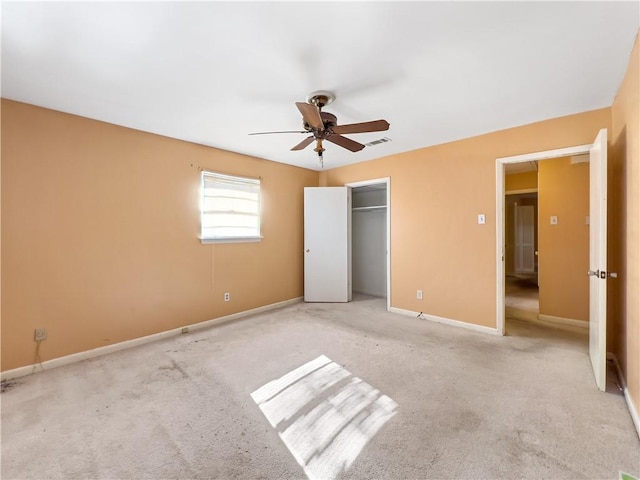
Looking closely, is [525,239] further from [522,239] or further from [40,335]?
[40,335]

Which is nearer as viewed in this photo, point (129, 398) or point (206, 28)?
point (206, 28)

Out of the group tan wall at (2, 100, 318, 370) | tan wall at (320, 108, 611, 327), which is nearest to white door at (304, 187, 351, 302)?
tan wall at (320, 108, 611, 327)

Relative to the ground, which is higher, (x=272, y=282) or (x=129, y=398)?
(x=272, y=282)

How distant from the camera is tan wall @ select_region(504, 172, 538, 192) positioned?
5.62 meters

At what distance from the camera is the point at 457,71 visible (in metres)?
2.11

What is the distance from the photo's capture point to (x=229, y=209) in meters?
4.06

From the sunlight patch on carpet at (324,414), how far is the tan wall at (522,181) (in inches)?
216

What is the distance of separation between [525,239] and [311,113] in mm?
7589

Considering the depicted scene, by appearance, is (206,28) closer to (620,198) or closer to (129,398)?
(129,398)

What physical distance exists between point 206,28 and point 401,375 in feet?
9.38

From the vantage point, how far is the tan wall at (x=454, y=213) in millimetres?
3141

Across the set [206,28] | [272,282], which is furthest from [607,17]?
[272,282]

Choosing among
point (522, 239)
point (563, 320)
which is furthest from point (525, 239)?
point (563, 320)

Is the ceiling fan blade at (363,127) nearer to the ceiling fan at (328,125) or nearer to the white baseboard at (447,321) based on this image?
the ceiling fan at (328,125)
